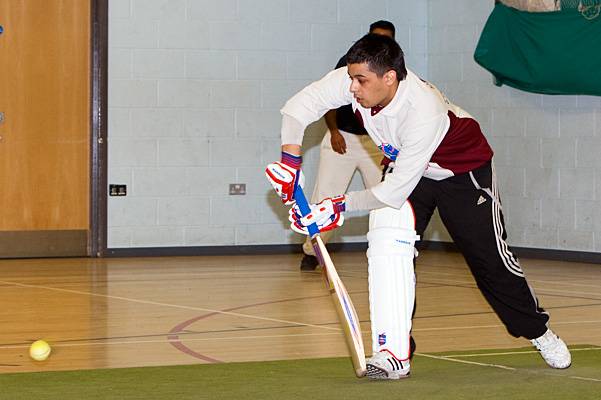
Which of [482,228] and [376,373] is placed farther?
[482,228]

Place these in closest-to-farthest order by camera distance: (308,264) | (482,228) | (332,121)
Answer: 1. (482,228)
2. (332,121)
3. (308,264)

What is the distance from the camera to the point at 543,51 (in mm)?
10125

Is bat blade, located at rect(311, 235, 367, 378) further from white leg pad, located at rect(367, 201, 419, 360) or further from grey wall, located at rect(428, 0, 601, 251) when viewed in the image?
grey wall, located at rect(428, 0, 601, 251)

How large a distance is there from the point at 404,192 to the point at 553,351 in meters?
1.02

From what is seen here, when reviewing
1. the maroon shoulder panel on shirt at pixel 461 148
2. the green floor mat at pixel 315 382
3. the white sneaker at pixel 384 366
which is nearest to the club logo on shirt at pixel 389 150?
the maroon shoulder panel on shirt at pixel 461 148

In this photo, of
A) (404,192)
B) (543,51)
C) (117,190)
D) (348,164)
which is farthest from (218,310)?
(543,51)

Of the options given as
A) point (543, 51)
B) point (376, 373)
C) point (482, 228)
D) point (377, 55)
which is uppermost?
point (543, 51)

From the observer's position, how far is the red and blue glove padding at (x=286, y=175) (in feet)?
14.1

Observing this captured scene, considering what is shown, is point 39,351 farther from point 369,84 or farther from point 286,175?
point 369,84

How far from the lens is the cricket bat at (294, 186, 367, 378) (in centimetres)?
435

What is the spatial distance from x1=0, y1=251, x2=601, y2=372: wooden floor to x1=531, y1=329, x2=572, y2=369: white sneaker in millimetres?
736

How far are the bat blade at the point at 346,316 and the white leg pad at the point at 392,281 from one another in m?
0.08

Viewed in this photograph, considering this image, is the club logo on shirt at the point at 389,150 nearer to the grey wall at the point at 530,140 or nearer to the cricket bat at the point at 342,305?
the cricket bat at the point at 342,305

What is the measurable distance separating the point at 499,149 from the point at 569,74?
1.26 meters
